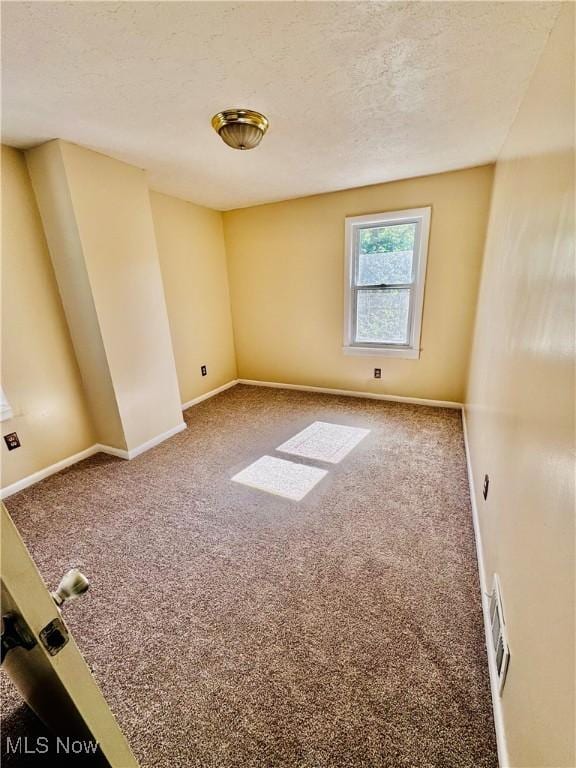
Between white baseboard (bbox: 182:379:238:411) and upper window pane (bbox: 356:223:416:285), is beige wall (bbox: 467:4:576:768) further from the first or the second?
white baseboard (bbox: 182:379:238:411)

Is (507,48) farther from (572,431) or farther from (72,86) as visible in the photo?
(72,86)

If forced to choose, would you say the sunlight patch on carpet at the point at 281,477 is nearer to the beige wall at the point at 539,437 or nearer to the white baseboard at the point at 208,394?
the beige wall at the point at 539,437

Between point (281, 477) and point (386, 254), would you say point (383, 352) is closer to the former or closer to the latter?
point (386, 254)

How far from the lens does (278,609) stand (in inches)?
53.2

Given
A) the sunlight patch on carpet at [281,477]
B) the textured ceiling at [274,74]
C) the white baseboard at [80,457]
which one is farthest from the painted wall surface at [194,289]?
the sunlight patch on carpet at [281,477]

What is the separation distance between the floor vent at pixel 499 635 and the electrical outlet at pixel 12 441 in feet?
9.45

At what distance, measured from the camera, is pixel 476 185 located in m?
2.66

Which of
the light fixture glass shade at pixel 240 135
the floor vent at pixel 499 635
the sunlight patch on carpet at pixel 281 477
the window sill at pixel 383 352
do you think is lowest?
the sunlight patch on carpet at pixel 281 477

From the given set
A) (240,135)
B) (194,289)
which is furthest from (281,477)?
(194,289)

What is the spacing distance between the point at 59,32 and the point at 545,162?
69.4 inches

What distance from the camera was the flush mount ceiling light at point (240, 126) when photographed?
1668 millimetres

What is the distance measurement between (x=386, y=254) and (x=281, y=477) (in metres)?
2.40

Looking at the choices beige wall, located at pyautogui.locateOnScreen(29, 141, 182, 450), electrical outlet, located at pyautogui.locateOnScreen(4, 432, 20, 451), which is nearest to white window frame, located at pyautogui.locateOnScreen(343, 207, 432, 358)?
beige wall, located at pyautogui.locateOnScreen(29, 141, 182, 450)

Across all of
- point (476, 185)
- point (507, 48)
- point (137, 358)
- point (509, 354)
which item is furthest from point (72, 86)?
point (476, 185)
